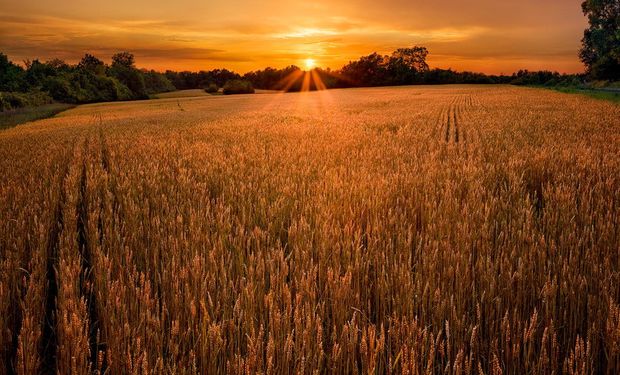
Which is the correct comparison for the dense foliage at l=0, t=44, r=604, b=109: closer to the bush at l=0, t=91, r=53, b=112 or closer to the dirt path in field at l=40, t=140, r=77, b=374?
the bush at l=0, t=91, r=53, b=112

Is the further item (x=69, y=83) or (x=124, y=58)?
(x=124, y=58)

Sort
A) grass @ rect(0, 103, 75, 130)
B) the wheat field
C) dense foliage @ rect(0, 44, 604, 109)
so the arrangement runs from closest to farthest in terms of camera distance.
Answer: the wheat field → grass @ rect(0, 103, 75, 130) → dense foliage @ rect(0, 44, 604, 109)

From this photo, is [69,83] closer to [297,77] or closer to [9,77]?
[9,77]

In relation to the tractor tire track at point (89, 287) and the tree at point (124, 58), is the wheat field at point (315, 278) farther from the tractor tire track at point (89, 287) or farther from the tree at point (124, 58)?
the tree at point (124, 58)

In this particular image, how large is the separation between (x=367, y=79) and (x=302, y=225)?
10427 centimetres

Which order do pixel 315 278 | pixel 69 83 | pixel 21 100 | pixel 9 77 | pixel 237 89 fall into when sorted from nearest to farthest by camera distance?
pixel 315 278 → pixel 21 100 → pixel 9 77 → pixel 69 83 → pixel 237 89

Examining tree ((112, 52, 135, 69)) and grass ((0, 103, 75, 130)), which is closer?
grass ((0, 103, 75, 130))

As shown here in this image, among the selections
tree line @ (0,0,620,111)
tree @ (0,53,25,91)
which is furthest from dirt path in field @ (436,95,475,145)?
tree @ (0,53,25,91)

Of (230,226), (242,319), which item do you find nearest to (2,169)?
(230,226)

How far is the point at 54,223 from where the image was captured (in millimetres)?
4219

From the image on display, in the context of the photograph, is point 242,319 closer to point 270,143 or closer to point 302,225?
point 302,225

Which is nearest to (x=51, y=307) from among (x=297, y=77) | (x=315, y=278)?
(x=315, y=278)

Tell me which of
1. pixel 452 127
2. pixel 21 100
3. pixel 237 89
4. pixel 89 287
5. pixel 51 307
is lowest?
pixel 51 307

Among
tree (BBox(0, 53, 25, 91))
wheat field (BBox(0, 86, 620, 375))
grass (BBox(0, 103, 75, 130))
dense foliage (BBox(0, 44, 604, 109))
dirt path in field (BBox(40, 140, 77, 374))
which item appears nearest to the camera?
wheat field (BBox(0, 86, 620, 375))
